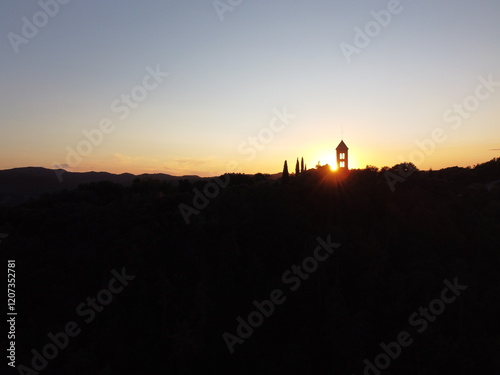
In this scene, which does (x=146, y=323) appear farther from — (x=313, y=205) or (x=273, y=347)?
(x=313, y=205)

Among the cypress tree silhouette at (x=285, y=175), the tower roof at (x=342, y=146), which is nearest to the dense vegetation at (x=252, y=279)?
the cypress tree silhouette at (x=285, y=175)

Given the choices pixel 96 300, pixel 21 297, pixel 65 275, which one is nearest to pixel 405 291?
pixel 96 300

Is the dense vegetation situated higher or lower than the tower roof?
lower

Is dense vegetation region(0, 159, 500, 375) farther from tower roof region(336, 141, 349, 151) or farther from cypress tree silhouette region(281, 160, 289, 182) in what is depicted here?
tower roof region(336, 141, 349, 151)

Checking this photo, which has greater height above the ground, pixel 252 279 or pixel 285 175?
pixel 285 175

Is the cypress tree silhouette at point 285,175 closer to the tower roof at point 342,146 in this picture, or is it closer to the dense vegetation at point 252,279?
the tower roof at point 342,146

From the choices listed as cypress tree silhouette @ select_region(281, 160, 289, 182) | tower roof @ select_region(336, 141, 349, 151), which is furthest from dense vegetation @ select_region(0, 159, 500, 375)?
tower roof @ select_region(336, 141, 349, 151)

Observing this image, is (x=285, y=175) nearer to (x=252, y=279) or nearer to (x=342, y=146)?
(x=342, y=146)

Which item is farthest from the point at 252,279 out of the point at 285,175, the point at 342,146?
the point at 342,146
